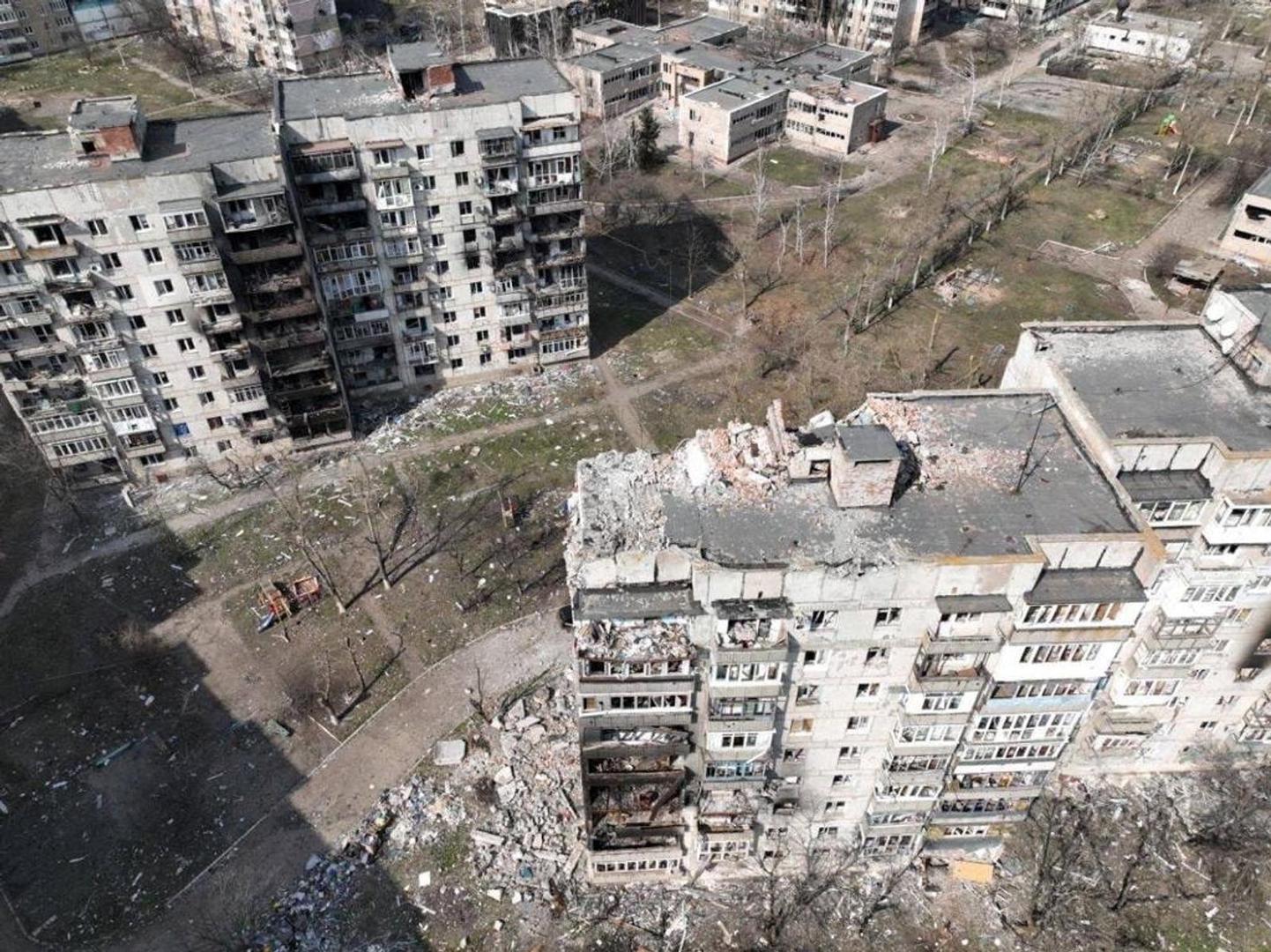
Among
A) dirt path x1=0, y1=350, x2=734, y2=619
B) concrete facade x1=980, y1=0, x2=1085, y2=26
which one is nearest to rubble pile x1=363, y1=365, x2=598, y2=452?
dirt path x1=0, y1=350, x2=734, y2=619

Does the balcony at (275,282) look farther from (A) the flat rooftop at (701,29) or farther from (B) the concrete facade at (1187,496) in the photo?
(A) the flat rooftop at (701,29)

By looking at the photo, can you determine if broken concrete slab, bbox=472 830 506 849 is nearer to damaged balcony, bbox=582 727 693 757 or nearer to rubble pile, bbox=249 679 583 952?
rubble pile, bbox=249 679 583 952

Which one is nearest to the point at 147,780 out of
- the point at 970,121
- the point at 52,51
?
the point at 970,121

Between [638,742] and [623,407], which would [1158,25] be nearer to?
[623,407]

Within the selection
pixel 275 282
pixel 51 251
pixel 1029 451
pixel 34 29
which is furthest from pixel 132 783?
pixel 34 29

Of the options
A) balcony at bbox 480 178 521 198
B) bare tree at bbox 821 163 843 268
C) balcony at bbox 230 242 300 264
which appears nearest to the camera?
balcony at bbox 230 242 300 264

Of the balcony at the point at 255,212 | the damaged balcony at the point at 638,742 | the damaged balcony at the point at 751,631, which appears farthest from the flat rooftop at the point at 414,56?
the damaged balcony at the point at 638,742

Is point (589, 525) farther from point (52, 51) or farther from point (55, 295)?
point (52, 51)
